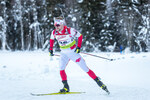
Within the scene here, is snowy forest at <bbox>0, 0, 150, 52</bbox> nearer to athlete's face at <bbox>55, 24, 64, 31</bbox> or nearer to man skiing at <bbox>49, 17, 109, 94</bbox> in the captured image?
man skiing at <bbox>49, 17, 109, 94</bbox>

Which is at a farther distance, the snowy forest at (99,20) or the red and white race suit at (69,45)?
the snowy forest at (99,20)

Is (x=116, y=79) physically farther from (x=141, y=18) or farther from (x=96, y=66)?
(x=141, y=18)

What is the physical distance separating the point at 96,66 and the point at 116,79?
2815 millimetres

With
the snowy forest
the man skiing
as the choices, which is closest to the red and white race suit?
the man skiing

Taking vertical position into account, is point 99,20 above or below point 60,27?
above

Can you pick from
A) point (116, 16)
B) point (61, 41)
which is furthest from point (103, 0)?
point (61, 41)

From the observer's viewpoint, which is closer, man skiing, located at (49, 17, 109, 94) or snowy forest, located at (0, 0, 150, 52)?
man skiing, located at (49, 17, 109, 94)

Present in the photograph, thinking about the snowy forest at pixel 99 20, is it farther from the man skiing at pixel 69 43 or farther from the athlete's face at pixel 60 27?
the athlete's face at pixel 60 27

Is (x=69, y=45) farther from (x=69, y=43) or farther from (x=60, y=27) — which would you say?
(x=60, y=27)

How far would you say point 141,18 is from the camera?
91.0 feet

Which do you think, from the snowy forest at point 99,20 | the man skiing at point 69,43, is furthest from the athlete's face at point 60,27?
the snowy forest at point 99,20

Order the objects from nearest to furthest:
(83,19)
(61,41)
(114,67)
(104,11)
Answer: (61,41) → (114,67) → (83,19) → (104,11)

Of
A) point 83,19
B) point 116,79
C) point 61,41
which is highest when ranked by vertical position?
point 83,19

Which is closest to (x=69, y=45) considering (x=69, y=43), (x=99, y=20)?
(x=69, y=43)
